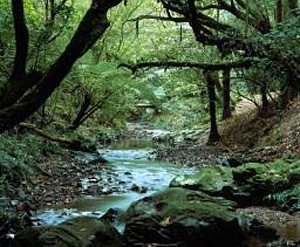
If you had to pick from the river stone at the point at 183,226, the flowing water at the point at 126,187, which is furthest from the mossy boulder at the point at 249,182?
the river stone at the point at 183,226

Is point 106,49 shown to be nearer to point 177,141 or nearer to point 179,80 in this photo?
point 179,80

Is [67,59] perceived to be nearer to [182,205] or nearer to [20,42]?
[20,42]

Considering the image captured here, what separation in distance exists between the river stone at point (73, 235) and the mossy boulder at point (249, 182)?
142 inches

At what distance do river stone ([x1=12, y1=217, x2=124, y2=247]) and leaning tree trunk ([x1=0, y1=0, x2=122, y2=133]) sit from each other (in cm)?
164

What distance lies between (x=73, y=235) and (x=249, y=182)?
16.1ft

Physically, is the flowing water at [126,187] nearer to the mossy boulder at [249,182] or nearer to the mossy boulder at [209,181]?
the mossy boulder at [209,181]

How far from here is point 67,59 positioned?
19.4 feet

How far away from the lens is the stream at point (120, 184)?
955cm

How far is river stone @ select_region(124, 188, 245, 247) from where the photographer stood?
25.0ft

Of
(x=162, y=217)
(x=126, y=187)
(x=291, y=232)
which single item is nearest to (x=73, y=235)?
(x=162, y=217)

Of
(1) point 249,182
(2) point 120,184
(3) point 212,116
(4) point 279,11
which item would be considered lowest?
(2) point 120,184

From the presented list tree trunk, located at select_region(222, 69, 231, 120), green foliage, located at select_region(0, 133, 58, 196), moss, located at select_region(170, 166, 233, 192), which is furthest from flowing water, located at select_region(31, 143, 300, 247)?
tree trunk, located at select_region(222, 69, 231, 120)

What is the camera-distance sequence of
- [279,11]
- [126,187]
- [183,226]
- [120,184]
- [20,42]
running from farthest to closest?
1. [279,11]
2. [120,184]
3. [126,187]
4. [183,226]
5. [20,42]

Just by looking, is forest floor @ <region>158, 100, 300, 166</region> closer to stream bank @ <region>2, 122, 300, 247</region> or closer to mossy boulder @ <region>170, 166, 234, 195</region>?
mossy boulder @ <region>170, 166, 234, 195</region>
